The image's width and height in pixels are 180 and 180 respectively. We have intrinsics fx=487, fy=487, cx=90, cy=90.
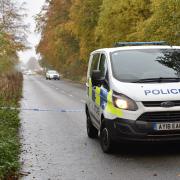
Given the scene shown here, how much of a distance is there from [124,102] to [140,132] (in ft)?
1.82

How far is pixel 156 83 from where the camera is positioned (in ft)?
27.0

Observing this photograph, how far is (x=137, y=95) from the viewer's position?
7.84 m

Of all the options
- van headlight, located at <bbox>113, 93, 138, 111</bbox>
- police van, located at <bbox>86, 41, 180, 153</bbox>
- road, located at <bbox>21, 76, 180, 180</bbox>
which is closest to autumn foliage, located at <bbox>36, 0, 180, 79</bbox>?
police van, located at <bbox>86, 41, 180, 153</bbox>

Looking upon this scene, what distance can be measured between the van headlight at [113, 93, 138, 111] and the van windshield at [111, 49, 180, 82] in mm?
507

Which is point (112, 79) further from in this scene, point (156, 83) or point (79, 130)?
point (79, 130)

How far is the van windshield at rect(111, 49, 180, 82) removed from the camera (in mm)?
8562

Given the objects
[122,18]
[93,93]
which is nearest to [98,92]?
[93,93]

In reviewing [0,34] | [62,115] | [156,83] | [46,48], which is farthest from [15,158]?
[46,48]

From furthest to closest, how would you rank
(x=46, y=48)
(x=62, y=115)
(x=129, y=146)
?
1. (x=46, y=48)
2. (x=62, y=115)
3. (x=129, y=146)

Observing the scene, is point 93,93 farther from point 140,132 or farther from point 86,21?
point 86,21

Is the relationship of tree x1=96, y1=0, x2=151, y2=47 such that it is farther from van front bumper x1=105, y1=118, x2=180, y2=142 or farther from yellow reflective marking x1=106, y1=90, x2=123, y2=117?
van front bumper x1=105, y1=118, x2=180, y2=142

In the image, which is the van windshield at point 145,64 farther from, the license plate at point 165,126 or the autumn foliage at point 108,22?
the autumn foliage at point 108,22

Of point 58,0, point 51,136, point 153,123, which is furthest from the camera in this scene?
point 58,0

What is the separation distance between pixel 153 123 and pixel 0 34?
6305 mm
